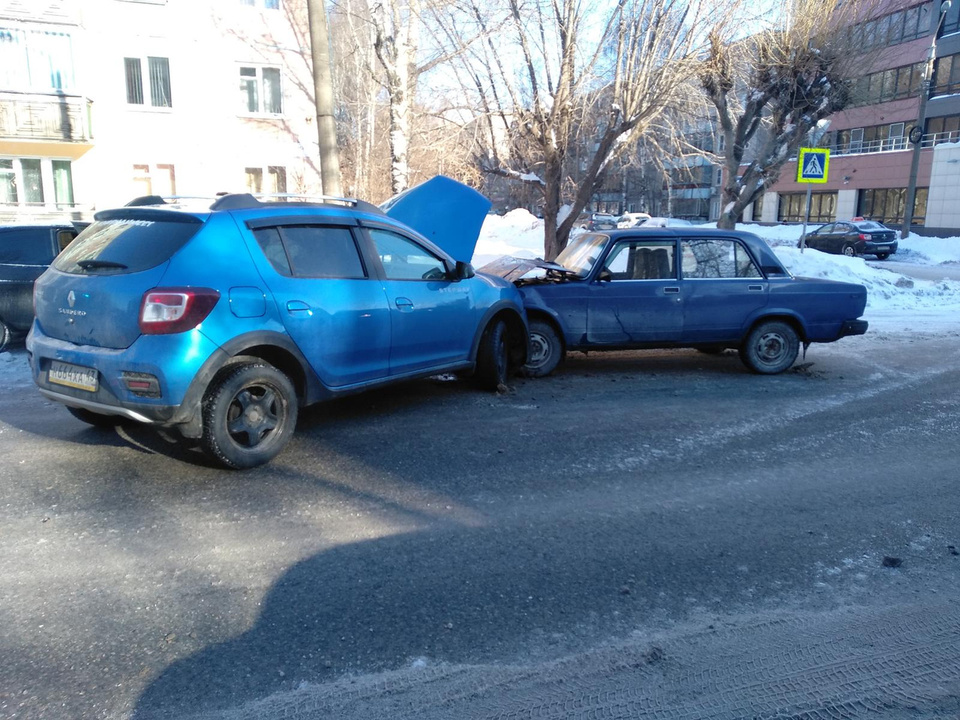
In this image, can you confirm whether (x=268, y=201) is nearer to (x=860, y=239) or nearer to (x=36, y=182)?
(x=36, y=182)

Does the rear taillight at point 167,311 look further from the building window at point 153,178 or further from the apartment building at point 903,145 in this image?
the apartment building at point 903,145

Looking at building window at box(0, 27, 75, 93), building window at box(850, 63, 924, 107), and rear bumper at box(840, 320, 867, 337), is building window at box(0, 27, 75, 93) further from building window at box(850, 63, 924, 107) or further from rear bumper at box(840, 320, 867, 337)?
building window at box(850, 63, 924, 107)

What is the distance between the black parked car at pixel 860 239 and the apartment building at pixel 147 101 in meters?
21.6

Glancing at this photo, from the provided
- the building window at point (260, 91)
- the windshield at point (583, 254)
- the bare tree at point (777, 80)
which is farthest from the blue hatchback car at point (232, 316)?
the building window at point (260, 91)

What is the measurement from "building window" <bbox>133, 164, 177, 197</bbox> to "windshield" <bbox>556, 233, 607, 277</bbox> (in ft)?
53.2

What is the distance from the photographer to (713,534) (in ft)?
14.2

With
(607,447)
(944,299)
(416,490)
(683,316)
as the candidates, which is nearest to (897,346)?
(683,316)

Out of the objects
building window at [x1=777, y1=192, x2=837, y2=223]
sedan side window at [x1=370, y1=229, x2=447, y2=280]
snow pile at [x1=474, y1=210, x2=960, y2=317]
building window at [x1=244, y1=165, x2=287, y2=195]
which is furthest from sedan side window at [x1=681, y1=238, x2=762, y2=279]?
building window at [x1=777, y1=192, x2=837, y2=223]

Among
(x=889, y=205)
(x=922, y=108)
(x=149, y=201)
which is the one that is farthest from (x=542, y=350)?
(x=889, y=205)

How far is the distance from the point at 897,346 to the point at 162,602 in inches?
402

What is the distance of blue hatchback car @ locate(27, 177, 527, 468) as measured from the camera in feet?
15.7

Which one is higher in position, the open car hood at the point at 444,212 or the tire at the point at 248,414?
the open car hood at the point at 444,212

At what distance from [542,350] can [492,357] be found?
108 centimetres

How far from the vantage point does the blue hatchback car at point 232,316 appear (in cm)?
479
